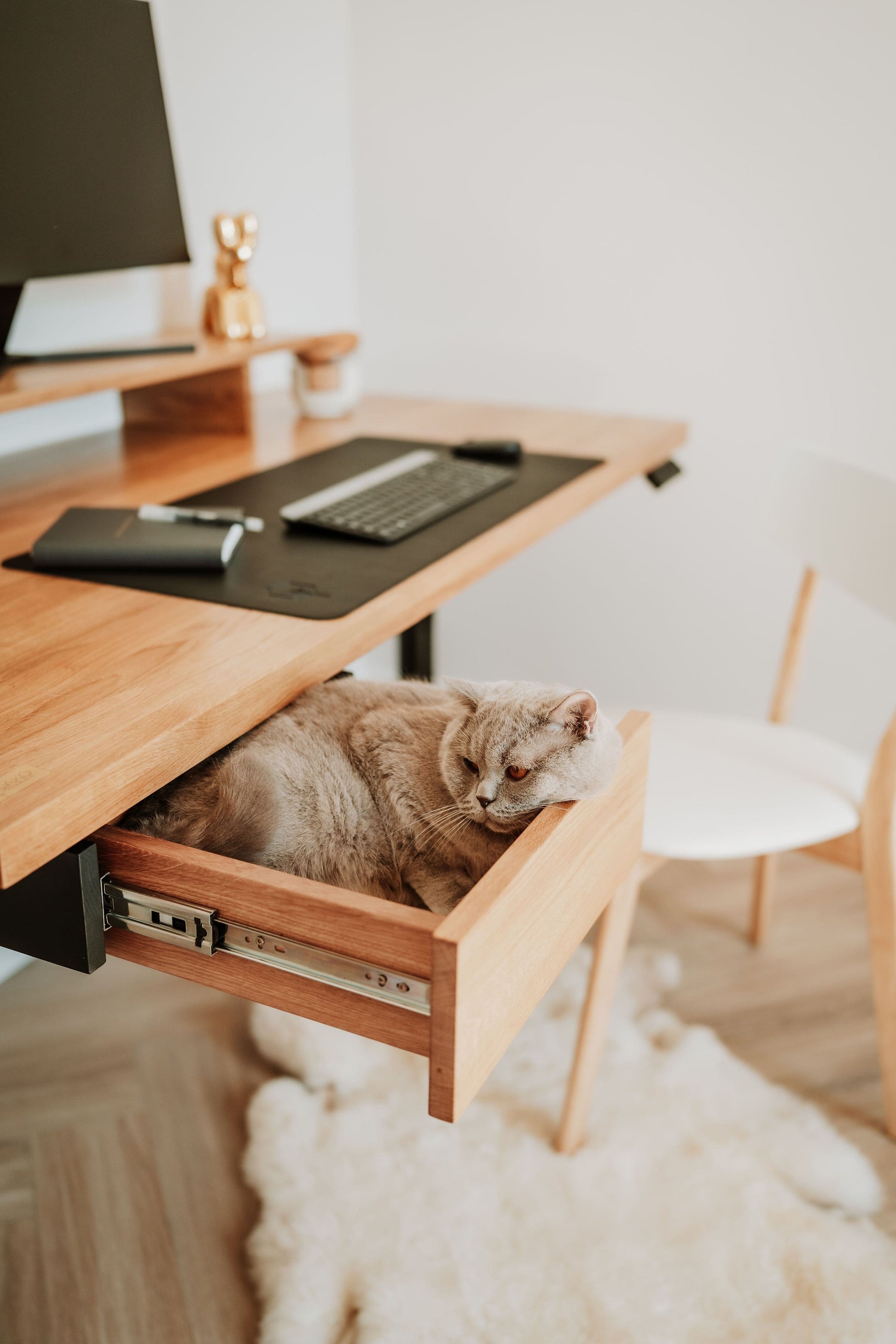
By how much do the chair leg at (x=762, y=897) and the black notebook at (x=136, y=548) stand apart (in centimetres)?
114

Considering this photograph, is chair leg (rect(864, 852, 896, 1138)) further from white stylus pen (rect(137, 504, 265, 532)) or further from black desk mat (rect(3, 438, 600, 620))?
white stylus pen (rect(137, 504, 265, 532))

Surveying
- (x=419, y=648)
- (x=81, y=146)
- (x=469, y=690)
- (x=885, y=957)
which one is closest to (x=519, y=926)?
(x=469, y=690)

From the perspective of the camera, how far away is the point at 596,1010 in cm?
132

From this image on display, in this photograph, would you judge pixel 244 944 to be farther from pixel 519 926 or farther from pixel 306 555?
pixel 306 555

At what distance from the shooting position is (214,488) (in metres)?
1.35

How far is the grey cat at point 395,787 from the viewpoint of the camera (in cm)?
80

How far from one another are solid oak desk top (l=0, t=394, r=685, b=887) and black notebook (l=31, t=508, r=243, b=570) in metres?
0.03

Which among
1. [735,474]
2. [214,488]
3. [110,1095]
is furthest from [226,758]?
[735,474]

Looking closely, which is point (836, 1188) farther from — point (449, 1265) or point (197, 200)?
point (197, 200)

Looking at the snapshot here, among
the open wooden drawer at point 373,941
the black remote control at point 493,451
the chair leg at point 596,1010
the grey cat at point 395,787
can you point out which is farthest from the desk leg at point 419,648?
the open wooden drawer at point 373,941

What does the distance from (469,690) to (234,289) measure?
1099 mm

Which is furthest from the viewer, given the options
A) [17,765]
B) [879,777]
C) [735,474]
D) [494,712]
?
[735,474]

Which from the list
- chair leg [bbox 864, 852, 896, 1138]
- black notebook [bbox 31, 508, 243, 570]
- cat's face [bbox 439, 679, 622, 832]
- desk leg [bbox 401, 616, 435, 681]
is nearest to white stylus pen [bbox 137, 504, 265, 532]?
black notebook [bbox 31, 508, 243, 570]

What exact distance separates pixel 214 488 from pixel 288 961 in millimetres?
802
